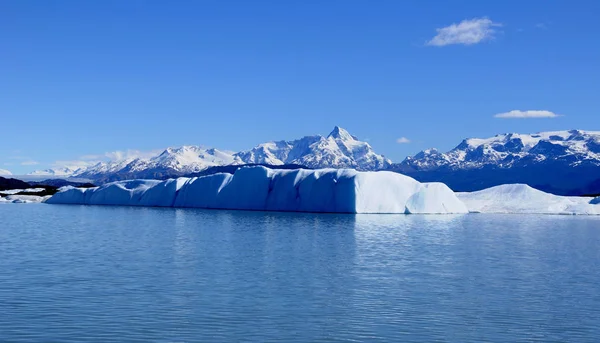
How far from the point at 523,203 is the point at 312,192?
84.2ft

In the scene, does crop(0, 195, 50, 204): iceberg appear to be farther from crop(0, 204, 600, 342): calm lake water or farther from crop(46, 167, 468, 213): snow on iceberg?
crop(0, 204, 600, 342): calm lake water

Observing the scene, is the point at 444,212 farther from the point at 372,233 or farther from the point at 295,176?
the point at 372,233

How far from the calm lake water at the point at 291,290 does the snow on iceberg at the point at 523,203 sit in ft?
135

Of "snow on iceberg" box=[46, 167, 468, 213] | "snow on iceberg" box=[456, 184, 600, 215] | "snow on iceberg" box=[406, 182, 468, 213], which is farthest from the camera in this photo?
"snow on iceberg" box=[456, 184, 600, 215]

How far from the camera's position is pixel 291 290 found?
56.9 ft

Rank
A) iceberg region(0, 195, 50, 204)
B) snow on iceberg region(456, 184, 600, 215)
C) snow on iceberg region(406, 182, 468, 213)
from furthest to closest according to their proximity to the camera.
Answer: iceberg region(0, 195, 50, 204) < snow on iceberg region(456, 184, 600, 215) < snow on iceberg region(406, 182, 468, 213)

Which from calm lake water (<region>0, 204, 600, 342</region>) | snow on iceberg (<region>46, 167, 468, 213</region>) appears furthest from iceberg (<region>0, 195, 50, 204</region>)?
calm lake water (<region>0, 204, 600, 342</region>)

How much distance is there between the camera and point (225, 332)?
1263 centimetres

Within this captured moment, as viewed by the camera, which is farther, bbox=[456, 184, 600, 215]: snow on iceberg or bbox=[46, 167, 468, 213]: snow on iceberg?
bbox=[456, 184, 600, 215]: snow on iceberg

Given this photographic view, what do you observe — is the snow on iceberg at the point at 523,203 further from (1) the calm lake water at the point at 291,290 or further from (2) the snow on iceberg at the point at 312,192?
(1) the calm lake water at the point at 291,290

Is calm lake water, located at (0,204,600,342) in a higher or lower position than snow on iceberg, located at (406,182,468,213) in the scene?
lower

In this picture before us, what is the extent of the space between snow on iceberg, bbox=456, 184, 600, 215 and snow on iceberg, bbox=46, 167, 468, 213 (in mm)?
6536

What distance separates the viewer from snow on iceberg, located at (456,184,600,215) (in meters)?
71.2

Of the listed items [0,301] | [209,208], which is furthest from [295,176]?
[0,301]
